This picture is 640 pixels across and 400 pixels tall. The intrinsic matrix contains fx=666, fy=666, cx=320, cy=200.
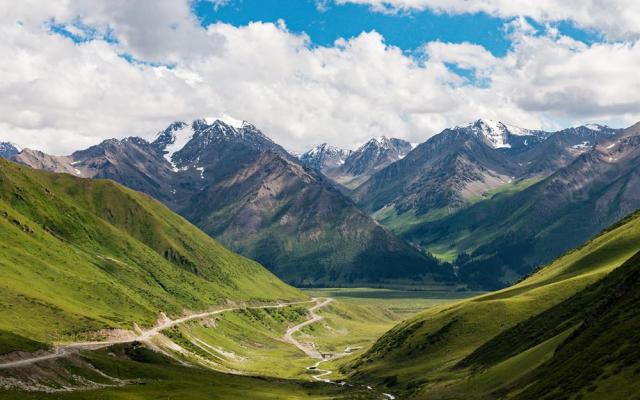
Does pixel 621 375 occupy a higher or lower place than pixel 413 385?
higher

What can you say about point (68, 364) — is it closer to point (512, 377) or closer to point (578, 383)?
point (512, 377)

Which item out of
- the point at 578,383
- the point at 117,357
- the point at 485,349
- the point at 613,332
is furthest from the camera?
the point at 117,357

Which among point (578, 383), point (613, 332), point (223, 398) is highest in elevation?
point (613, 332)

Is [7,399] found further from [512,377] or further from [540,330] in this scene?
[540,330]

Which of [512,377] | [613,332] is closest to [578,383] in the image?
[613,332]

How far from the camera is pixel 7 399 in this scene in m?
118

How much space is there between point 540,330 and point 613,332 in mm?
73574

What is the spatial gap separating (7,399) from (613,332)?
4006 inches

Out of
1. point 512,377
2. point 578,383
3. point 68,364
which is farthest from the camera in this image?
point 68,364

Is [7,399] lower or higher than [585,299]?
lower

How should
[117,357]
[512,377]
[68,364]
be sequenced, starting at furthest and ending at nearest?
[117,357] → [68,364] → [512,377]

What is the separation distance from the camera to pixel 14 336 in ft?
548

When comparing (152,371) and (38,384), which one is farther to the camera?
(152,371)

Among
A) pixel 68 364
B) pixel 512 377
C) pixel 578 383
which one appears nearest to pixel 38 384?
pixel 68 364
